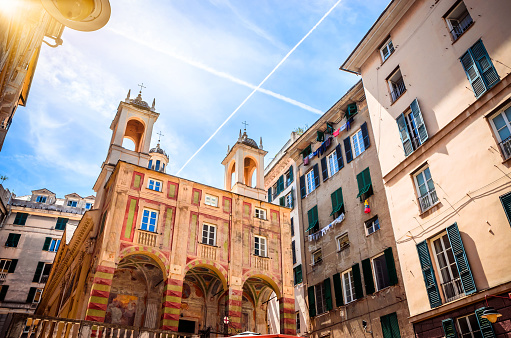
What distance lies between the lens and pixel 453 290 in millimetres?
15148

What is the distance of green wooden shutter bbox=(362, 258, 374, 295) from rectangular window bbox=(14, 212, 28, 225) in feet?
124

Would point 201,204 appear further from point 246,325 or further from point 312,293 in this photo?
point 312,293

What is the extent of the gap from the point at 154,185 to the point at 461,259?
1611 cm

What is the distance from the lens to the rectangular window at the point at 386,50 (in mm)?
21941

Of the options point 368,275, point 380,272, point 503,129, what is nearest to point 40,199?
point 368,275

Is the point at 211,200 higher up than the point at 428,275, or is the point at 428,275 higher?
the point at 211,200

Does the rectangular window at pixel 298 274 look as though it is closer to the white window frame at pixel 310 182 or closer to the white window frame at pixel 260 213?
the white window frame at pixel 310 182

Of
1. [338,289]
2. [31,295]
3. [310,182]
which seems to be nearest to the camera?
[338,289]

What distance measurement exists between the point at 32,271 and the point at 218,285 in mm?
26805

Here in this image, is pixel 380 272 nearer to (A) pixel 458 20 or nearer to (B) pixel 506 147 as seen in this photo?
(B) pixel 506 147

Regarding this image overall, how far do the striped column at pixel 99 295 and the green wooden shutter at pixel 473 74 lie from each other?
18.1 m

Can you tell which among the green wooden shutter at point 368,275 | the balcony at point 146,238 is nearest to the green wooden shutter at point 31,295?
the balcony at point 146,238

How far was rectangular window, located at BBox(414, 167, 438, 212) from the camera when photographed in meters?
17.2

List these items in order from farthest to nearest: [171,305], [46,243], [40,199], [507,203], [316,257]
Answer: [40,199] < [46,243] < [316,257] < [171,305] < [507,203]
